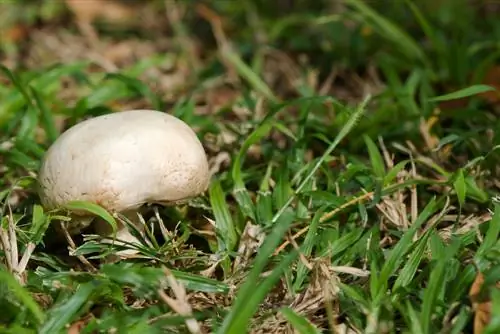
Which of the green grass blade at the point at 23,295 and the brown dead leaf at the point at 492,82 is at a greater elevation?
the green grass blade at the point at 23,295

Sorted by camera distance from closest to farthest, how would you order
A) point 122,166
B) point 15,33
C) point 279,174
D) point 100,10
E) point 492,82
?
point 122,166 → point 279,174 → point 492,82 → point 15,33 → point 100,10

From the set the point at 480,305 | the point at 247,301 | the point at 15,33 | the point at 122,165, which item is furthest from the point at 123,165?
the point at 15,33

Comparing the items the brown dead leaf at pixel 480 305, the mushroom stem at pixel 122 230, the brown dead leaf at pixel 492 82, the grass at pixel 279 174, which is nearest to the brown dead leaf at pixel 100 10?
the grass at pixel 279 174

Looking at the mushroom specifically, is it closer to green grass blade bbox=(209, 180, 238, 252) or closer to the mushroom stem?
the mushroom stem

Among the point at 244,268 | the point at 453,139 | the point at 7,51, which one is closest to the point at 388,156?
the point at 453,139

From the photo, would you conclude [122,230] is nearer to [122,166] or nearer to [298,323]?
[122,166]

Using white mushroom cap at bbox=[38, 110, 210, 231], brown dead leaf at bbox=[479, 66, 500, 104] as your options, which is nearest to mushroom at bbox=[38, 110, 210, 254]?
white mushroom cap at bbox=[38, 110, 210, 231]

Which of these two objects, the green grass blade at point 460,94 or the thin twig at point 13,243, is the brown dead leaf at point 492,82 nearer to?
the green grass blade at point 460,94
